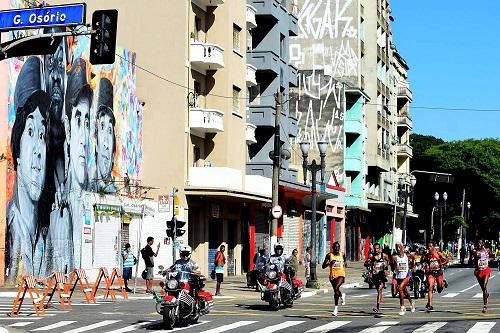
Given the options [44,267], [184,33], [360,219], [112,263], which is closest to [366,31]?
[360,219]

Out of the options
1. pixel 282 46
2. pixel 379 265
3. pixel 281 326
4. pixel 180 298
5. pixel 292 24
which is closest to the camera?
pixel 180 298

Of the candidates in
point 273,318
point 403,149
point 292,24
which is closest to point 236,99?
point 292,24

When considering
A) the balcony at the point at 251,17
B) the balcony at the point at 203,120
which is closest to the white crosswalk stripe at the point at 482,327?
the balcony at the point at 203,120

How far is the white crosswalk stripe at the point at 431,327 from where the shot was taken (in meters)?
20.6

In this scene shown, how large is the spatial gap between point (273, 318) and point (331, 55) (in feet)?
182

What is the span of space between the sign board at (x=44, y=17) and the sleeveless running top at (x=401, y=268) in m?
11.5

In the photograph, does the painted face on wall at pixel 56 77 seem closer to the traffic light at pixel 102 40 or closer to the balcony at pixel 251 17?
the balcony at pixel 251 17

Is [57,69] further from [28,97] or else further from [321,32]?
[321,32]

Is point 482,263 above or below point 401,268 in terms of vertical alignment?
above

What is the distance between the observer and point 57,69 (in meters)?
37.1

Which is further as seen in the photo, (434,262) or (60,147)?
(60,147)

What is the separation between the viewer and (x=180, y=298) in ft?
71.7

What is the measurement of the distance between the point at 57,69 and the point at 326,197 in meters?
31.7

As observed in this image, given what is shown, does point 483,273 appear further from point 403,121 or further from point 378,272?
point 403,121
